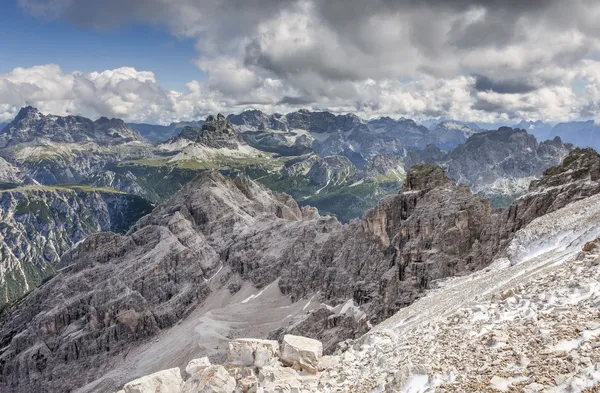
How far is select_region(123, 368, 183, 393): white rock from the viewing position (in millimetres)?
25587

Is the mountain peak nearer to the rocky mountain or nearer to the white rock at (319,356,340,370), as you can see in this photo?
the rocky mountain

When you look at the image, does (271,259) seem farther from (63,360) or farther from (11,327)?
(11,327)

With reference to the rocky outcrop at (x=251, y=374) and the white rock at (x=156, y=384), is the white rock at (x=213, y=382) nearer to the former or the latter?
the rocky outcrop at (x=251, y=374)

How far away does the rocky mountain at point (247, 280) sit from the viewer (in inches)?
4227

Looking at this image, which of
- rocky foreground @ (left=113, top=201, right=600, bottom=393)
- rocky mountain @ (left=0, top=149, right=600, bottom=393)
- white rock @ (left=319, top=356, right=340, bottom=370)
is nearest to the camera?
rocky foreground @ (left=113, top=201, right=600, bottom=393)

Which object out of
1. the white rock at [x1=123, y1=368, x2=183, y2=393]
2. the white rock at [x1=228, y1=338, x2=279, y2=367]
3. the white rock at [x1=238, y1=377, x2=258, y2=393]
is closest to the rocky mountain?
the white rock at [x1=228, y1=338, x2=279, y2=367]

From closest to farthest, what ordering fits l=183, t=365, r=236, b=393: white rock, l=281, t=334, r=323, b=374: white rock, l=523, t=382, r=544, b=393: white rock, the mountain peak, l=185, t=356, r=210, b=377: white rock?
l=523, t=382, r=544, b=393: white rock
l=183, t=365, r=236, b=393: white rock
l=281, t=334, r=323, b=374: white rock
l=185, t=356, r=210, b=377: white rock
the mountain peak

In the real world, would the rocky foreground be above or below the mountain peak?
below

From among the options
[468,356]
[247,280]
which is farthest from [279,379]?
Answer: [247,280]

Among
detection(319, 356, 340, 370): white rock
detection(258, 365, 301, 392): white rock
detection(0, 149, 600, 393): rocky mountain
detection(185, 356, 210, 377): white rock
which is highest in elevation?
detection(258, 365, 301, 392): white rock

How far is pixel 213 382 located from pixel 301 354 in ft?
18.3

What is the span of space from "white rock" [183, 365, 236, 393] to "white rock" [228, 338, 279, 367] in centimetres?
236

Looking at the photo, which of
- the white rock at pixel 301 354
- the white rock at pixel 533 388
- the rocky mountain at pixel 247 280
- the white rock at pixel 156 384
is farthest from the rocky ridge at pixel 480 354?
the rocky mountain at pixel 247 280

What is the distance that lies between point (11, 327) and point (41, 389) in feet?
147
